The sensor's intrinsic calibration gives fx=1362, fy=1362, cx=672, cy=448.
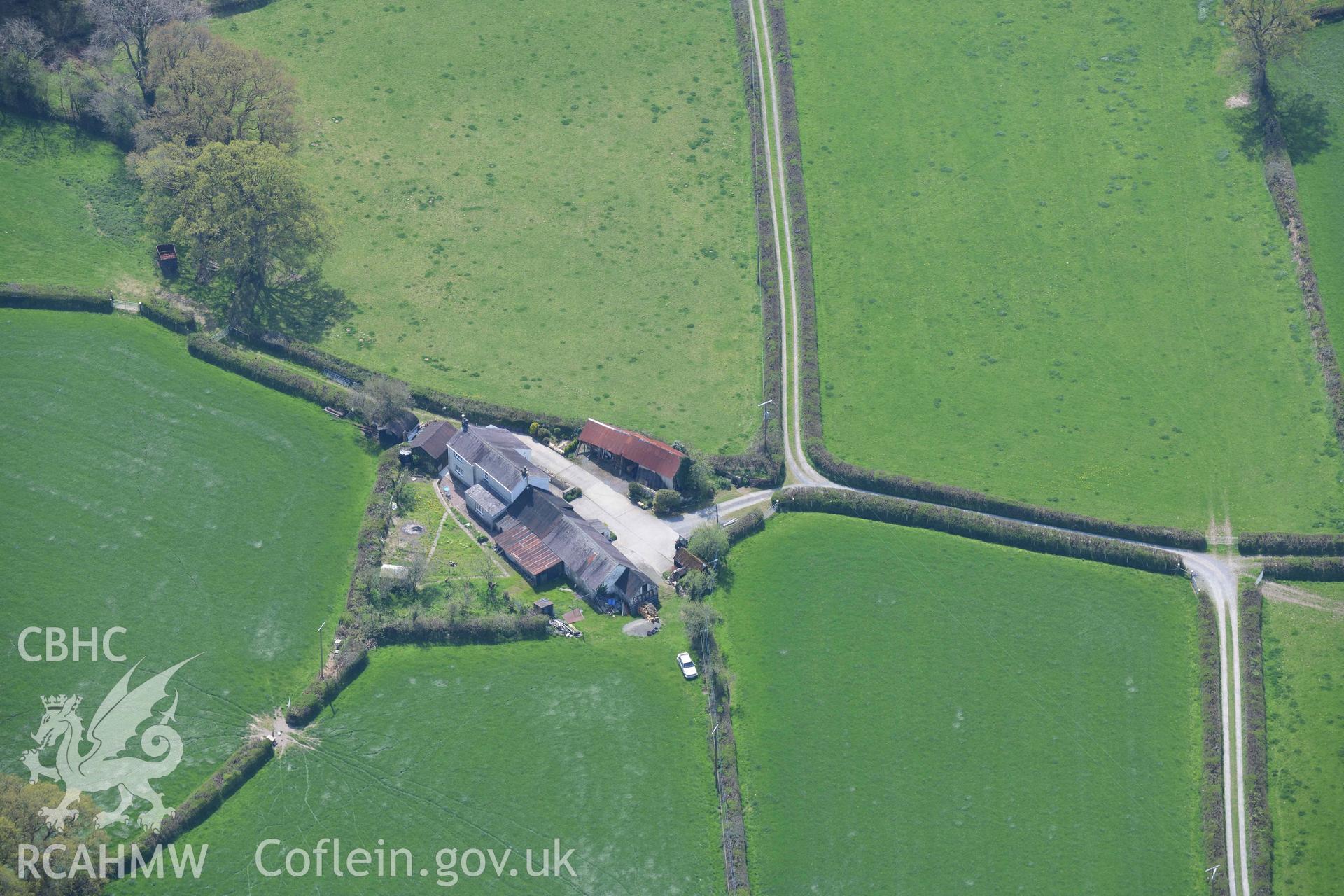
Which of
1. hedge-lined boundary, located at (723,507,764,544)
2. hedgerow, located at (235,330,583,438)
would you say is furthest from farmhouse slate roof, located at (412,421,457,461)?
hedge-lined boundary, located at (723,507,764,544)

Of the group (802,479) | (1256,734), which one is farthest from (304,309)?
(1256,734)

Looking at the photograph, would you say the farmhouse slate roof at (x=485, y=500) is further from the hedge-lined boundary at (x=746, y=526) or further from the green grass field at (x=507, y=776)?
the hedge-lined boundary at (x=746, y=526)

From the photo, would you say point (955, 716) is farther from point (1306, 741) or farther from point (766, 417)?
point (766, 417)

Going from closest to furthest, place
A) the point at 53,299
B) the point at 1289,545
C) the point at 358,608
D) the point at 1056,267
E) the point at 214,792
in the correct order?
the point at 214,792
the point at 358,608
the point at 1289,545
the point at 53,299
the point at 1056,267


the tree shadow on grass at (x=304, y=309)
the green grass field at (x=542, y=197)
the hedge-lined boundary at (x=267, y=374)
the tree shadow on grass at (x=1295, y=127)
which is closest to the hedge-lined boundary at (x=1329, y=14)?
the tree shadow on grass at (x=1295, y=127)

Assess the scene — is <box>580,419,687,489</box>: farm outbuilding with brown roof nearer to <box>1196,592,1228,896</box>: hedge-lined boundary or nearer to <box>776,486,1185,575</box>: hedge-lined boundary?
<box>776,486,1185,575</box>: hedge-lined boundary

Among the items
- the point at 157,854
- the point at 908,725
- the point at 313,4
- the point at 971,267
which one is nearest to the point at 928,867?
the point at 908,725

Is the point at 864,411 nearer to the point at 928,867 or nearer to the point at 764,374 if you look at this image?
the point at 764,374
